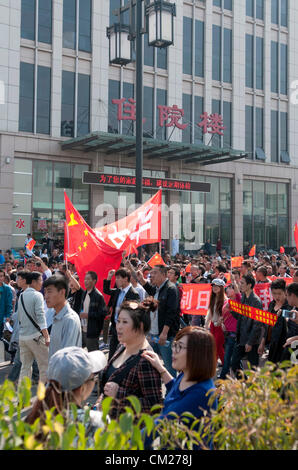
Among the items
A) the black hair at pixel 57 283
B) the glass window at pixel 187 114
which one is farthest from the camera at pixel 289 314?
the glass window at pixel 187 114

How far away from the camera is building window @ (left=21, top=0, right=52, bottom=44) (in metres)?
25.2

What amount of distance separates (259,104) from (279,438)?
114 feet

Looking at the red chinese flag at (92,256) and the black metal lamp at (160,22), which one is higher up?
the black metal lamp at (160,22)

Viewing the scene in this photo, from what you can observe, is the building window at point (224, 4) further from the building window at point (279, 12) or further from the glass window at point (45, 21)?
the glass window at point (45, 21)

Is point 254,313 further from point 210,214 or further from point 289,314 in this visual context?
point 210,214

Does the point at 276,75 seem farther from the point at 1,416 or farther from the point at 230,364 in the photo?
the point at 1,416

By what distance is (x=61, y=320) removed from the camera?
227 inches

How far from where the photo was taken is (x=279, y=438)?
2.19 metres

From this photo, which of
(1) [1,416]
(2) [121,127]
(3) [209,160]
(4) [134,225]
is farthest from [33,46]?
(1) [1,416]

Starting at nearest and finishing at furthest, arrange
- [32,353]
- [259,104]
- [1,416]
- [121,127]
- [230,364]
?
[1,416] → [32,353] → [230,364] → [121,127] → [259,104]

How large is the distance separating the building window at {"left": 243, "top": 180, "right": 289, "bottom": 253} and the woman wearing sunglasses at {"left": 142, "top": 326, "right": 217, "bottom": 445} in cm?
3026

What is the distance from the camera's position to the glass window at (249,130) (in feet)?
111

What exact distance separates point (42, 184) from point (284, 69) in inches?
782

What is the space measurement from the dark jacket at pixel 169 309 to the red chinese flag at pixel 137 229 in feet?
8.12
